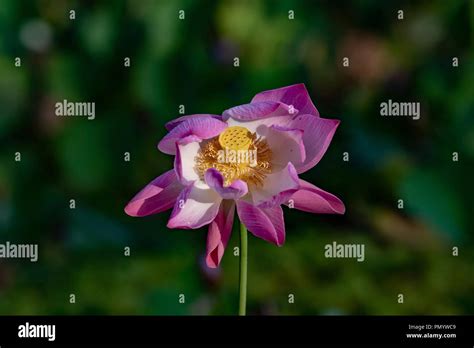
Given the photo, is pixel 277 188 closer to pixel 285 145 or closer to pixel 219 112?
pixel 285 145

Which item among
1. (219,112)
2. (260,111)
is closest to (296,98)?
(260,111)

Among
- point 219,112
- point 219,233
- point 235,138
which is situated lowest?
point 219,233

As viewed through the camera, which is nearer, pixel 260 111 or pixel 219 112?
pixel 260 111

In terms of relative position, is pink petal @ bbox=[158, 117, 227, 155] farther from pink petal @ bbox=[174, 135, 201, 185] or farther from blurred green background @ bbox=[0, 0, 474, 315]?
blurred green background @ bbox=[0, 0, 474, 315]

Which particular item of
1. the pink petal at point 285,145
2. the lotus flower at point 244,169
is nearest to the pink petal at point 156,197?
the lotus flower at point 244,169

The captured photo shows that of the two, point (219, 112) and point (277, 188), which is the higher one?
point (219, 112)

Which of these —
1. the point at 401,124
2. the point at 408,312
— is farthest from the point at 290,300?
the point at 401,124
